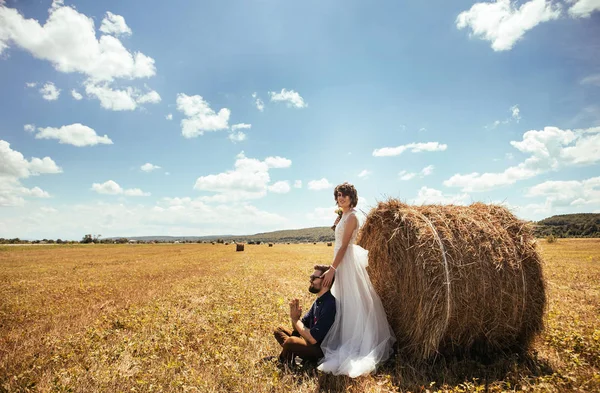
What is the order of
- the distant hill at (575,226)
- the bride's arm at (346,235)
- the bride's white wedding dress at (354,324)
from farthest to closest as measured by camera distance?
the distant hill at (575,226), the bride's arm at (346,235), the bride's white wedding dress at (354,324)

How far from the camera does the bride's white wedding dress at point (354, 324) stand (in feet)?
15.5

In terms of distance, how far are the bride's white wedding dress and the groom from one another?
0.20 meters

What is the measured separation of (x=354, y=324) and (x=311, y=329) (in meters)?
0.74

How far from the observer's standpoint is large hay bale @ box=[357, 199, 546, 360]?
191 inches

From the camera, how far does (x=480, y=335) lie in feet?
16.5

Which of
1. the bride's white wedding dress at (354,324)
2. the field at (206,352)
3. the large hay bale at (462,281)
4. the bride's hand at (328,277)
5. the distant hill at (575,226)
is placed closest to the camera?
the field at (206,352)

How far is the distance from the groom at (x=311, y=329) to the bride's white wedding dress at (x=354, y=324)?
0.20 metres

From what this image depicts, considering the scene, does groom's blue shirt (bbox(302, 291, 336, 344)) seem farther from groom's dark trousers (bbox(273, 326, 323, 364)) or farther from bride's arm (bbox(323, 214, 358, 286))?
bride's arm (bbox(323, 214, 358, 286))

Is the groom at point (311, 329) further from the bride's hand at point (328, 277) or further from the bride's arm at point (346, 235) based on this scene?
the bride's arm at point (346, 235)

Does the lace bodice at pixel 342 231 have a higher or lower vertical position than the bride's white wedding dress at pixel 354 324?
higher

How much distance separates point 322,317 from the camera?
16.5 feet

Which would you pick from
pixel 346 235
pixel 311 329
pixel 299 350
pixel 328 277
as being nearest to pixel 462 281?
pixel 346 235

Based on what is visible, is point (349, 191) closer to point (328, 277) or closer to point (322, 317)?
point (328, 277)

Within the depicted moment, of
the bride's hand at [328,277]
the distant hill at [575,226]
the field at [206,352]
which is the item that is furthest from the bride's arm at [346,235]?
the distant hill at [575,226]
